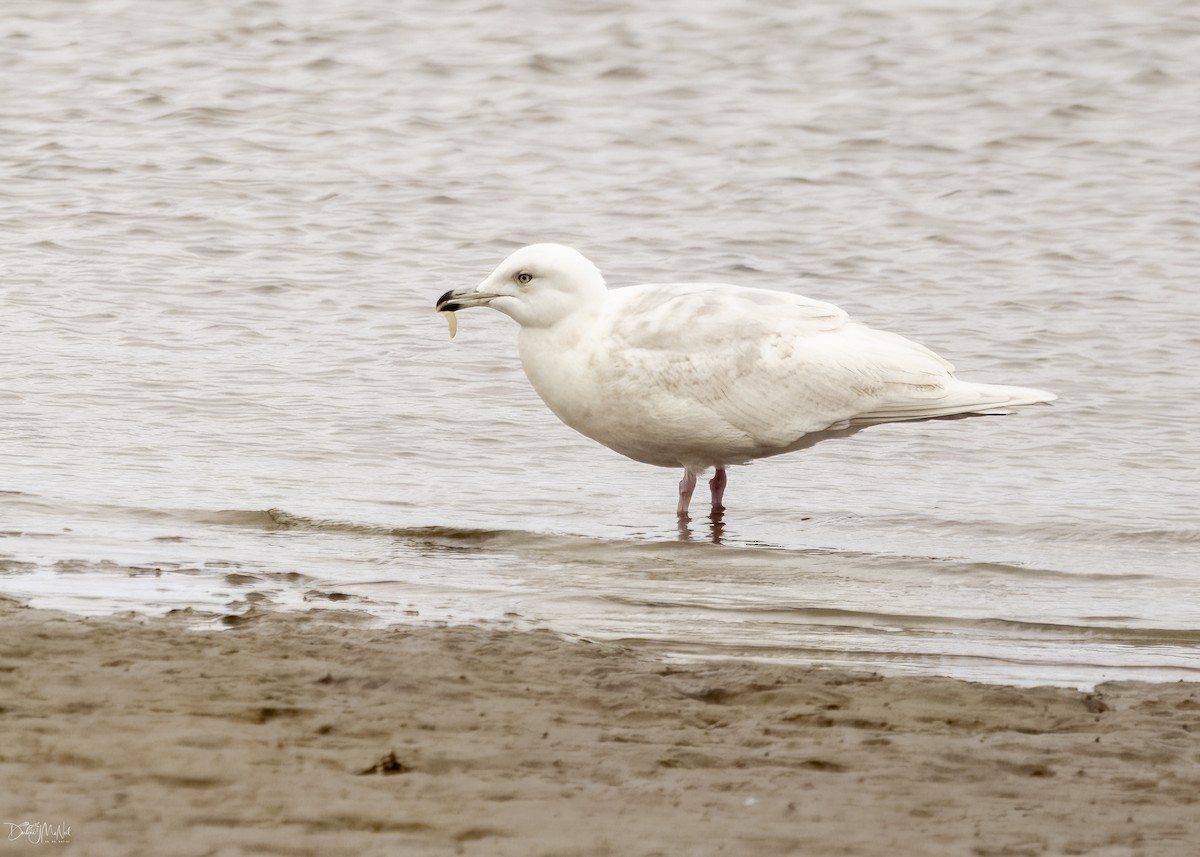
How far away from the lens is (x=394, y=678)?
5004mm

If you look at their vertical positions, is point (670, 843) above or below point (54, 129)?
below

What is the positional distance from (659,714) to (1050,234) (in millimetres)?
9619

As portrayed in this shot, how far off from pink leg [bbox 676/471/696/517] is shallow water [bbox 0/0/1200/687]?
0.15 metres

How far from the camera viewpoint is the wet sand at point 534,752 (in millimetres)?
3965

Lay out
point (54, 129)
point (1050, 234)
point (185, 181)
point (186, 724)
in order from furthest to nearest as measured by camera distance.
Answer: point (54, 129) < point (185, 181) < point (1050, 234) < point (186, 724)

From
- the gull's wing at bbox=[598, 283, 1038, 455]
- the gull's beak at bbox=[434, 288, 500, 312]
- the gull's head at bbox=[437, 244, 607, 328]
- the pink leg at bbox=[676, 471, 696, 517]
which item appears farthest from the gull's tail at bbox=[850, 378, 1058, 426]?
the gull's beak at bbox=[434, 288, 500, 312]

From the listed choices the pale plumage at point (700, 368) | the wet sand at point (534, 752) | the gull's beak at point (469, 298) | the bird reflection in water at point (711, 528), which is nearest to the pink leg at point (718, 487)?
the bird reflection in water at point (711, 528)

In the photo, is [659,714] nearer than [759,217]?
Yes

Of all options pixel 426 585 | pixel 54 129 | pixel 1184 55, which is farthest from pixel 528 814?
pixel 1184 55

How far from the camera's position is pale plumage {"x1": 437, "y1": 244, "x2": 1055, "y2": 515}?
26.0 feet

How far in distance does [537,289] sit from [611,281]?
14.4 ft

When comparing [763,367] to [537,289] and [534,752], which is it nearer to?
[537,289]

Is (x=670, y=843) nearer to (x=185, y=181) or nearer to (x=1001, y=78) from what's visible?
(x=185, y=181)

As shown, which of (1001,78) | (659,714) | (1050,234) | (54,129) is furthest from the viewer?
(1001,78)
